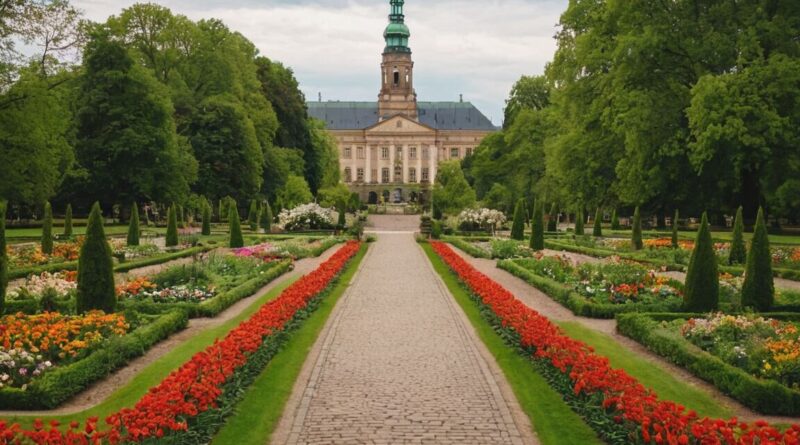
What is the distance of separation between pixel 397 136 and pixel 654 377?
98718mm

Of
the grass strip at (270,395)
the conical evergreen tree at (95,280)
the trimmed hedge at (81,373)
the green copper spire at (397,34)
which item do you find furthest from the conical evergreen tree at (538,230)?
the green copper spire at (397,34)

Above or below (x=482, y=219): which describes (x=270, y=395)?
below

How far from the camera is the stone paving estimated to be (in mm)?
6934

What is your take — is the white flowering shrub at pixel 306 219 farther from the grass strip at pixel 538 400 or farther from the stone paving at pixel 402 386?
the grass strip at pixel 538 400

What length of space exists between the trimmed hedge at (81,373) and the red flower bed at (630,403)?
489cm

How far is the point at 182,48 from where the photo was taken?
42312 mm

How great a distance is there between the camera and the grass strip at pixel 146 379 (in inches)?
289

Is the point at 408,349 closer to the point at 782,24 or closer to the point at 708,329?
the point at 708,329

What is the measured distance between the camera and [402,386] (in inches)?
334

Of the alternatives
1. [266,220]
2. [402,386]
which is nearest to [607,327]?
[402,386]

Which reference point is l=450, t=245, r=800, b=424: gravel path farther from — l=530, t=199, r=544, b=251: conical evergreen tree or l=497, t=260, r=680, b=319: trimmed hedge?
l=530, t=199, r=544, b=251: conical evergreen tree

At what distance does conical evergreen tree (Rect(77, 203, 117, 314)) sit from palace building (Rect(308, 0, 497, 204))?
89.2m

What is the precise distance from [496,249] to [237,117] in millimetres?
23217

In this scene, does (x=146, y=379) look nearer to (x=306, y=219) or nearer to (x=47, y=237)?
(x=47, y=237)
